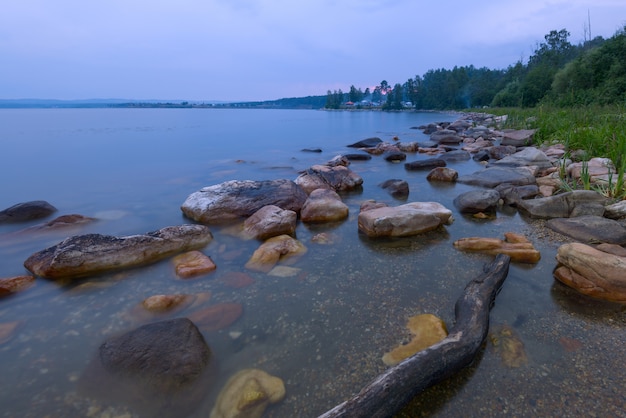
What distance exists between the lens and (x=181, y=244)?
4648 mm

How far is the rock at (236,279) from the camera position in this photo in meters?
3.71

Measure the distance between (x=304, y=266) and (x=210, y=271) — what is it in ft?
3.90

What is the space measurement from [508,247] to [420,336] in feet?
7.43

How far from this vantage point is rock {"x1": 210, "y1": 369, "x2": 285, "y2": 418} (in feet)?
7.06

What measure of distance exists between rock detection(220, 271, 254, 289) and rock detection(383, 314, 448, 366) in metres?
1.83

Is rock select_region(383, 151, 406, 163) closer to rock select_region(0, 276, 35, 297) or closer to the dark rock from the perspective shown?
the dark rock

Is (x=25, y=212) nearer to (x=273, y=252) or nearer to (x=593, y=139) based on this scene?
(x=273, y=252)

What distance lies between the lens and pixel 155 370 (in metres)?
2.43

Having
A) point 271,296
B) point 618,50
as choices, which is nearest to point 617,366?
point 271,296

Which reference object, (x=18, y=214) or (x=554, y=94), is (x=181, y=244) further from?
(x=554, y=94)

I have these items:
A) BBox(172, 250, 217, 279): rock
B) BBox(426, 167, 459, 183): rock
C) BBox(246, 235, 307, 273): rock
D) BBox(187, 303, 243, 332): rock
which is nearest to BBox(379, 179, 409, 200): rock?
BBox(426, 167, 459, 183): rock

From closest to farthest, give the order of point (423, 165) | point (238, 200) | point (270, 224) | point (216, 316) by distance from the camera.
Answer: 1. point (216, 316)
2. point (270, 224)
3. point (238, 200)
4. point (423, 165)

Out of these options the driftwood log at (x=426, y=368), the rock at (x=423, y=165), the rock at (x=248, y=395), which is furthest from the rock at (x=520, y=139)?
the rock at (x=248, y=395)

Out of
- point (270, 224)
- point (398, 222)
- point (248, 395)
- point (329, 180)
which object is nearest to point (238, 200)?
point (270, 224)
